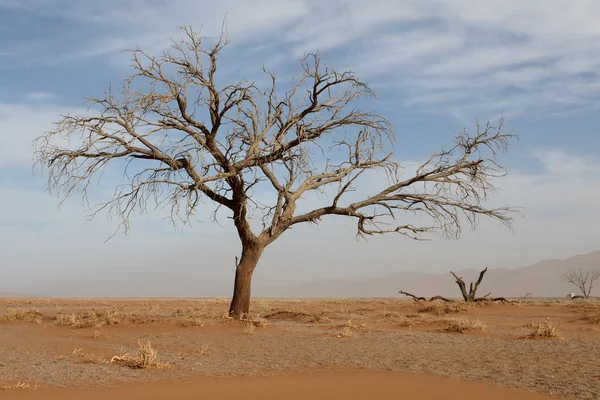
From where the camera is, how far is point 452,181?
19812 millimetres

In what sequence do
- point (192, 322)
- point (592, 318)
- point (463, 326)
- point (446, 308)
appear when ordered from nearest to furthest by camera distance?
point (463, 326) → point (192, 322) → point (592, 318) → point (446, 308)

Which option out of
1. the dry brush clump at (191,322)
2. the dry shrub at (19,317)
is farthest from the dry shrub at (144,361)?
the dry shrub at (19,317)

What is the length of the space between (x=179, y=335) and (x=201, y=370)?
540 centimetres

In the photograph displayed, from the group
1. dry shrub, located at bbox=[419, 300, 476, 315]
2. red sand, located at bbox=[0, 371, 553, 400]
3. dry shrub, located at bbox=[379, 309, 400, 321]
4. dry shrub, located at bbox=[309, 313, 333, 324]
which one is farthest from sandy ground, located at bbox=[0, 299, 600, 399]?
dry shrub, located at bbox=[419, 300, 476, 315]

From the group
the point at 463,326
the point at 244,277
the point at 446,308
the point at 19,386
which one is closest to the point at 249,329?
the point at 244,277

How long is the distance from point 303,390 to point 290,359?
292 centimetres

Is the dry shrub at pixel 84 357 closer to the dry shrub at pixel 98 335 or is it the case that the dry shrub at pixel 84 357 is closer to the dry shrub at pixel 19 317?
the dry shrub at pixel 98 335

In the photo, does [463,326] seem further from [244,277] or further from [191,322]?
[191,322]


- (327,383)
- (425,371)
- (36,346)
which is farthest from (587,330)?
(36,346)

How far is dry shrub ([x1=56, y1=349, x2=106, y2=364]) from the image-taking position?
10.2m

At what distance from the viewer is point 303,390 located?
8.14 metres

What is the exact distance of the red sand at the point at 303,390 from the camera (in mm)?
7691

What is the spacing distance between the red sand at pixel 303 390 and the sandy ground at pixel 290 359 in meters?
0.02

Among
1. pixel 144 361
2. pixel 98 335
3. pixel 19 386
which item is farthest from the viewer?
pixel 98 335
